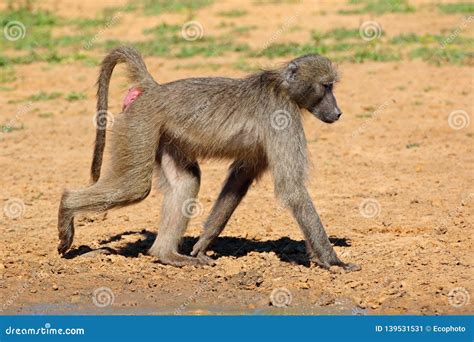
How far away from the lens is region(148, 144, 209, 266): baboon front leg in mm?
7355

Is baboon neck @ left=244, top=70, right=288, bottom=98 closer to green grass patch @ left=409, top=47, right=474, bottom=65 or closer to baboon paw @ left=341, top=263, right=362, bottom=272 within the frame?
baboon paw @ left=341, top=263, right=362, bottom=272

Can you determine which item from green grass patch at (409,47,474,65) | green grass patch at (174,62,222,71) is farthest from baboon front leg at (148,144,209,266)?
green grass patch at (409,47,474,65)

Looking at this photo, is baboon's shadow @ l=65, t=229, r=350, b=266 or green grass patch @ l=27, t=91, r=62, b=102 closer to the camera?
baboon's shadow @ l=65, t=229, r=350, b=266

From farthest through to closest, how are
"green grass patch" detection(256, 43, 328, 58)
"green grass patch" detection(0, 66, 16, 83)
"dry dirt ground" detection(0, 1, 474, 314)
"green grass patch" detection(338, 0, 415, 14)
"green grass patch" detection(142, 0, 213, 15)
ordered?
"green grass patch" detection(142, 0, 213, 15) → "green grass patch" detection(338, 0, 415, 14) → "green grass patch" detection(256, 43, 328, 58) → "green grass patch" detection(0, 66, 16, 83) → "dry dirt ground" detection(0, 1, 474, 314)

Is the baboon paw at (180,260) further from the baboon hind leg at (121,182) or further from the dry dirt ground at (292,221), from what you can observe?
the baboon hind leg at (121,182)

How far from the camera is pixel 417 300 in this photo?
6547 millimetres

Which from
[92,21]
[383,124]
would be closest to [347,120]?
[383,124]

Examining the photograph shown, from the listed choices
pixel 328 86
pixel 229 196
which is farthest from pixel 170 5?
pixel 328 86

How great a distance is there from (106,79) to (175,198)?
101cm

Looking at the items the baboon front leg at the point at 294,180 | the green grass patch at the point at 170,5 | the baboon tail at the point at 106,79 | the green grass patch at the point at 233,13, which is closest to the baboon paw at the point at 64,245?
the baboon tail at the point at 106,79

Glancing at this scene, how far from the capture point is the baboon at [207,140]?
6945 millimetres

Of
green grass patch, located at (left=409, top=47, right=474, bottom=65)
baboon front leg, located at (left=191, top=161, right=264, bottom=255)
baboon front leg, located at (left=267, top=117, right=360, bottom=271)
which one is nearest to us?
baboon front leg, located at (left=267, top=117, right=360, bottom=271)

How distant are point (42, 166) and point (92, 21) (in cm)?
809

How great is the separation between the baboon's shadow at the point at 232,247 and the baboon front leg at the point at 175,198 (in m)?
0.37
